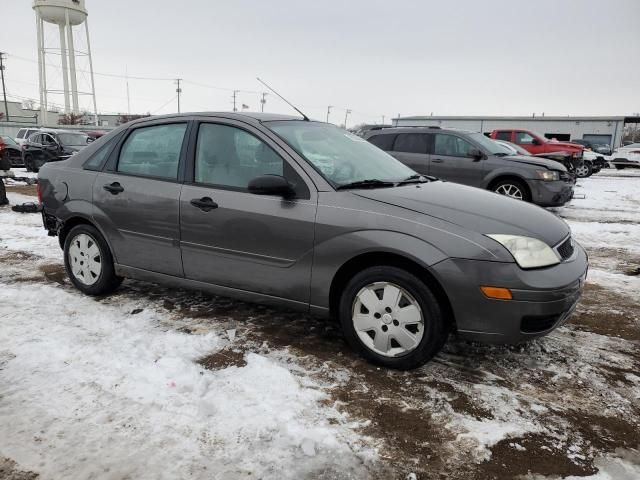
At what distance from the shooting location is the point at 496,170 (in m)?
9.66

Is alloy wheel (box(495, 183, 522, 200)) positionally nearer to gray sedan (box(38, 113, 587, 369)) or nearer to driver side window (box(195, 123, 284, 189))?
gray sedan (box(38, 113, 587, 369))

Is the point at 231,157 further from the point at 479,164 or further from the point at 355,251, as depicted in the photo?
Answer: the point at 479,164

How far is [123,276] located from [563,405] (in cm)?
365

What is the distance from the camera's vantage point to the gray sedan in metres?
2.99

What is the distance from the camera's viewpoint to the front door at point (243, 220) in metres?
3.46

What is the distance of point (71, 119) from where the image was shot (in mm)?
57844

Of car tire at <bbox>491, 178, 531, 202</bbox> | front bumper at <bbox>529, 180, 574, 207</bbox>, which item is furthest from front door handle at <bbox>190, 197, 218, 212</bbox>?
front bumper at <bbox>529, 180, 574, 207</bbox>

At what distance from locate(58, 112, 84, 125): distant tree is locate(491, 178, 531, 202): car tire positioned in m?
58.5

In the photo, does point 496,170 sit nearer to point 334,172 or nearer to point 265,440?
point 334,172

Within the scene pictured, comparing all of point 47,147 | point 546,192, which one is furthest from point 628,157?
point 47,147

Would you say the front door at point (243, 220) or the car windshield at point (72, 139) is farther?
the car windshield at point (72, 139)

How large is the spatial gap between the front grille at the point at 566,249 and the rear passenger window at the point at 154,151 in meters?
2.91

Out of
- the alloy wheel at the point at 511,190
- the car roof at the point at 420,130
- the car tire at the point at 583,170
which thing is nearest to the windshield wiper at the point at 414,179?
the alloy wheel at the point at 511,190

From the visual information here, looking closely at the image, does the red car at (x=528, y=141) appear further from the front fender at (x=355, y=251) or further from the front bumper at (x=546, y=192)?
the front fender at (x=355, y=251)
